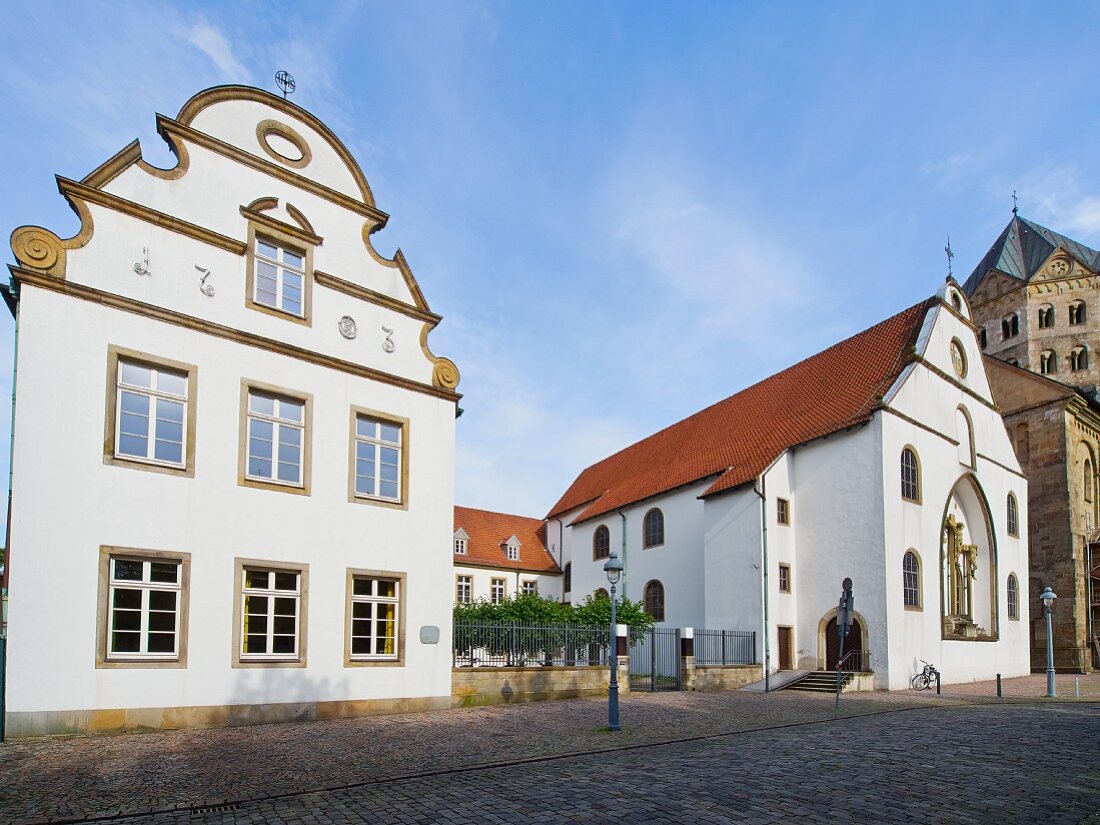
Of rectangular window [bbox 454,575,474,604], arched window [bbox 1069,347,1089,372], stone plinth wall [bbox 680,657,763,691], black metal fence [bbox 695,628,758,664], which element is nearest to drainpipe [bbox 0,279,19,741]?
stone plinth wall [bbox 680,657,763,691]

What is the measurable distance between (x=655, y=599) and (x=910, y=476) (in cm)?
1089

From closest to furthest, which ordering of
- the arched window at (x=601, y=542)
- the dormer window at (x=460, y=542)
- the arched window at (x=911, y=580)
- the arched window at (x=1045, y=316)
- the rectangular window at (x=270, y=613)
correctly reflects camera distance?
the rectangular window at (x=270, y=613), the arched window at (x=911, y=580), the arched window at (x=601, y=542), the dormer window at (x=460, y=542), the arched window at (x=1045, y=316)

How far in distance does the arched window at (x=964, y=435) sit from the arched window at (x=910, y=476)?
4.00 m

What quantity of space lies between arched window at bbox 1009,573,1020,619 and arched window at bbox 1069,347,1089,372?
19.2m

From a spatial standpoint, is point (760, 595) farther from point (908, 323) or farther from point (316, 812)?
point (316, 812)

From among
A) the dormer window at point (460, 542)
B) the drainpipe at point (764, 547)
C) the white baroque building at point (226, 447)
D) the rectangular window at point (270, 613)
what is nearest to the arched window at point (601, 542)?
the dormer window at point (460, 542)

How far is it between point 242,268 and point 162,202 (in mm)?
1668

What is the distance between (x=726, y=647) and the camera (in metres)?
25.6

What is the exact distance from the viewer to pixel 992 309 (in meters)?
48.9

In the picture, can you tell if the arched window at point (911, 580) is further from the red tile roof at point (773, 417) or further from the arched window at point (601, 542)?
the arched window at point (601, 542)

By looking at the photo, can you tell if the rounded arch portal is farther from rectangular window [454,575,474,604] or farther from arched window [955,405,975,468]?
rectangular window [454,575,474,604]

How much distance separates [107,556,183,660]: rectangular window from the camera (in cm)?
1255

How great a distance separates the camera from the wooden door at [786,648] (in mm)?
25538

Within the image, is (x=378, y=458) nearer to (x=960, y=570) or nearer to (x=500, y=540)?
(x=960, y=570)
